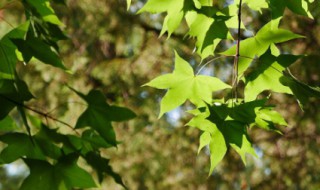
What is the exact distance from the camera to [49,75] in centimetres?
370

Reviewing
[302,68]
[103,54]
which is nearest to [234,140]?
[302,68]

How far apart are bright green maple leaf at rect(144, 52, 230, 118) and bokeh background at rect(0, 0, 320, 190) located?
2.49 metres

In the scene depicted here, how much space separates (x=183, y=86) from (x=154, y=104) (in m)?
2.75

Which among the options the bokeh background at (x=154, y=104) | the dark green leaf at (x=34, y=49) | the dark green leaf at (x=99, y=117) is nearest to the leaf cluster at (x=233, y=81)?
the dark green leaf at (x=99, y=117)

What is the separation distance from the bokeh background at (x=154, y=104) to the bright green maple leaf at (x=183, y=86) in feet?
8.18

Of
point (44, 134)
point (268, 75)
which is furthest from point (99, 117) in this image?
point (268, 75)

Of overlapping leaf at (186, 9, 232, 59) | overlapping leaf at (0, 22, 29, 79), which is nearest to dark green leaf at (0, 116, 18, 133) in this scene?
overlapping leaf at (0, 22, 29, 79)

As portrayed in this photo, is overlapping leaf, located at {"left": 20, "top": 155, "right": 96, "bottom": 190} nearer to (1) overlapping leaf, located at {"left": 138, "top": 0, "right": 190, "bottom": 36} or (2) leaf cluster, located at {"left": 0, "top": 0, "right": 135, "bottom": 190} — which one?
(2) leaf cluster, located at {"left": 0, "top": 0, "right": 135, "bottom": 190}

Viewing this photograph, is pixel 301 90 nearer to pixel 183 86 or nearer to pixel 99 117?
pixel 183 86

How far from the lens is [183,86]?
0.97 metres

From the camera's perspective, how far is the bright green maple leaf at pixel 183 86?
3.12ft

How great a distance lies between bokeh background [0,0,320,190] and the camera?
3.53 m

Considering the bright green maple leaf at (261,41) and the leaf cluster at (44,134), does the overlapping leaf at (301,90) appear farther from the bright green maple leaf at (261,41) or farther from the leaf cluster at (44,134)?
the leaf cluster at (44,134)

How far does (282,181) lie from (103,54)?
1977 millimetres
